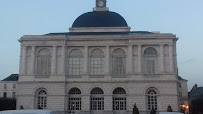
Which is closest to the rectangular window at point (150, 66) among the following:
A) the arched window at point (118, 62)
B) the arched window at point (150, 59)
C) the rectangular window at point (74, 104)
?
the arched window at point (150, 59)

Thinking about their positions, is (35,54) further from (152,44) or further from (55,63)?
(152,44)

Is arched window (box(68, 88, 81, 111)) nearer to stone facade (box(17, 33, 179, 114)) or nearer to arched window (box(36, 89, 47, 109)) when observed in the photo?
stone facade (box(17, 33, 179, 114))

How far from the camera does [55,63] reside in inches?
1753

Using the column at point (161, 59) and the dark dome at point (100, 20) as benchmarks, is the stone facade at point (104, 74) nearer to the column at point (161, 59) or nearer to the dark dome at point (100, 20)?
the column at point (161, 59)

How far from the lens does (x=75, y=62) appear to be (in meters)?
45.0

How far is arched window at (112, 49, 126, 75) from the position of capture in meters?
44.6

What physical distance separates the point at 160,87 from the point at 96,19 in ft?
54.2

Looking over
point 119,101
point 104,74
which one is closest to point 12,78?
point 104,74

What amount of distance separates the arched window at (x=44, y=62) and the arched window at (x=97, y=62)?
6273mm

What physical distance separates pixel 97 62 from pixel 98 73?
1617mm

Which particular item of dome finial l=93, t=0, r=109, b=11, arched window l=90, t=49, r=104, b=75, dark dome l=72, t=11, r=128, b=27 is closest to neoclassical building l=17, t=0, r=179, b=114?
arched window l=90, t=49, r=104, b=75

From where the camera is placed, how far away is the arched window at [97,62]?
44.7 metres

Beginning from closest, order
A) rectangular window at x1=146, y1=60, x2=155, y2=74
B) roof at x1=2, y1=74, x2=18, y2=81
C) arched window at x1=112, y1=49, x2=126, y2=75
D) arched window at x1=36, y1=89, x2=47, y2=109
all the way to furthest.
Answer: rectangular window at x1=146, y1=60, x2=155, y2=74, arched window at x1=36, y1=89, x2=47, y2=109, arched window at x1=112, y1=49, x2=126, y2=75, roof at x1=2, y1=74, x2=18, y2=81

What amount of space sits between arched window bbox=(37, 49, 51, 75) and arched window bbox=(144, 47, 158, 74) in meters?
14.0
